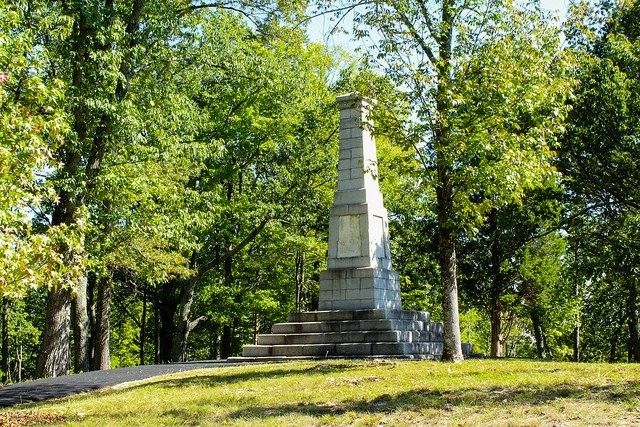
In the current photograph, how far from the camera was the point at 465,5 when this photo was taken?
43.5 ft

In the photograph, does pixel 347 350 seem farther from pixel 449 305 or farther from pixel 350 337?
pixel 449 305

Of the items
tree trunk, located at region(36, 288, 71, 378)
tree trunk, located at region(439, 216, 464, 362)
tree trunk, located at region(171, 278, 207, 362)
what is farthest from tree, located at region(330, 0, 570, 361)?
tree trunk, located at region(171, 278, 207, 362)

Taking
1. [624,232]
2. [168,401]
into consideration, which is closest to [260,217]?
[624,232]

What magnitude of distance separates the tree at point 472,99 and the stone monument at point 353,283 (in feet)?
10.8

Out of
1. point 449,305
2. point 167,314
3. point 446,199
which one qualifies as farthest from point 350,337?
point 167,314

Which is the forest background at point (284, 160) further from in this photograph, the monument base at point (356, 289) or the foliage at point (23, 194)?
the monument base at point (356, 289)

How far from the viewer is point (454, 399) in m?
8.52

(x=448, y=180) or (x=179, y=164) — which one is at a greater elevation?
(x=179, y=164)

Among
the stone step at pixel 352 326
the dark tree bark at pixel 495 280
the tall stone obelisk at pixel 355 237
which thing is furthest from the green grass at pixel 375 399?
Answer: the dark tree bark at pixel 495 280

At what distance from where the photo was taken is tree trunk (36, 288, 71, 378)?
16641mm

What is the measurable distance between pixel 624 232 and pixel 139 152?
45.9 ft

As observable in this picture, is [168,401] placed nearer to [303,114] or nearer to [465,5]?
[465,5]

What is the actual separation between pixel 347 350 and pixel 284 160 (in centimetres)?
1144

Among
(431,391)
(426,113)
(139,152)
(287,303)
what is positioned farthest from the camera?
(287,303)
